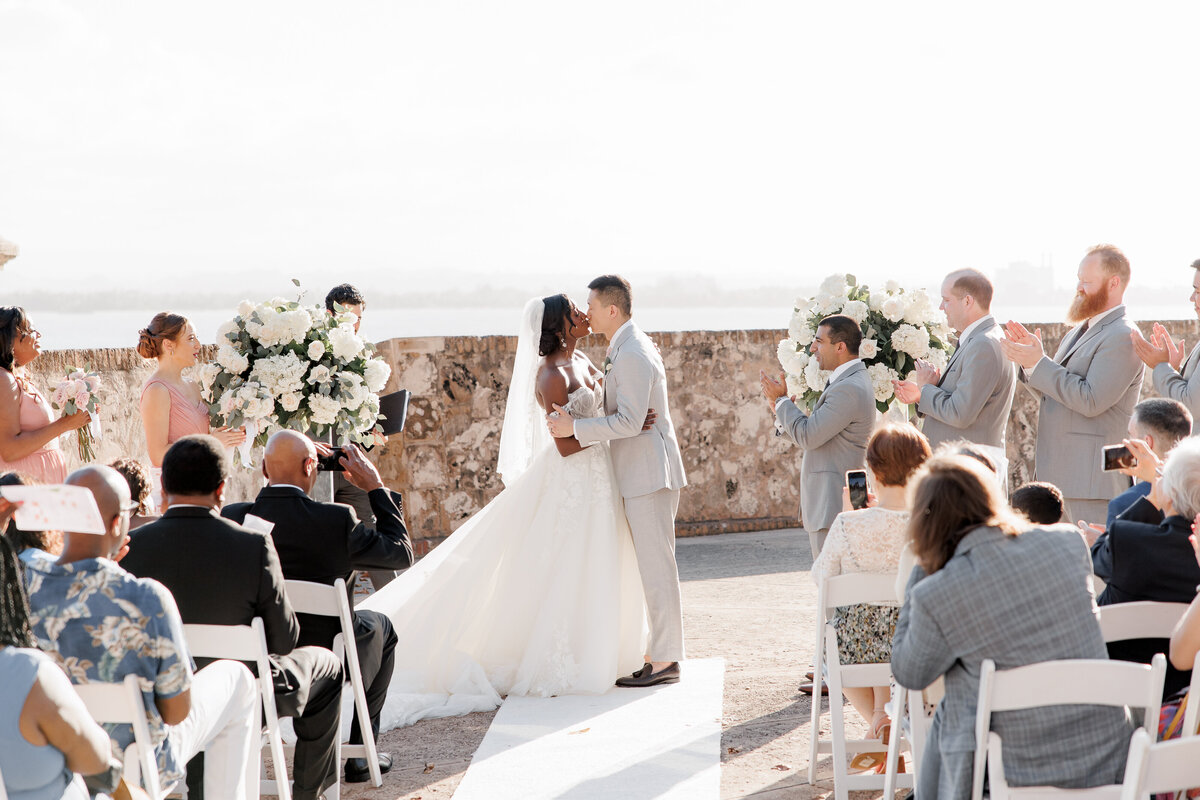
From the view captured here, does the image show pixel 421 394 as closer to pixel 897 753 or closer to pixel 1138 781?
Answer: pixel 897 753

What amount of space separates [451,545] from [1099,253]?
3486 mm

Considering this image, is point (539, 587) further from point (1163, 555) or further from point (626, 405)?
point (1163, 555)

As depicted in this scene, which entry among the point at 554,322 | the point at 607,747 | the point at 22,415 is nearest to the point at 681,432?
the point at 554,322

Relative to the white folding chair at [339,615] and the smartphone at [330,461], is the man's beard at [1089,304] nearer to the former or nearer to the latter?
the smartphone at [330,461]

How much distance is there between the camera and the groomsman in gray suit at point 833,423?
5.11 m

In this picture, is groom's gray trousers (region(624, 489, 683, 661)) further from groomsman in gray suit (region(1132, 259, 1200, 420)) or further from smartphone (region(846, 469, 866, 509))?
groomsman in gray suit (region(1132, 259, 1200, 420))

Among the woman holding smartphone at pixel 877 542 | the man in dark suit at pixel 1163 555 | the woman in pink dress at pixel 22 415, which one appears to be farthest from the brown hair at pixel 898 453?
the woman in pink dress at pixel 22 415

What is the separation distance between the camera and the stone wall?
31.2ft

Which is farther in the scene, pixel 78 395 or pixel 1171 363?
pixel 78 395

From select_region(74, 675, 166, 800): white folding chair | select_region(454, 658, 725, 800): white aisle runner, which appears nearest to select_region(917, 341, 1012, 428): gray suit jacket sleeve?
select_region(454, 658, 725, 800): white aisle runner

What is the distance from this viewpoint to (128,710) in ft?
8.84

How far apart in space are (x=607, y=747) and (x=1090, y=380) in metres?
2.78

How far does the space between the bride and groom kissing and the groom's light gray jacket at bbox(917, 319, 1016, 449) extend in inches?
51.0

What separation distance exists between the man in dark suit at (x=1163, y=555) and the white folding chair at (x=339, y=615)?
257cm
